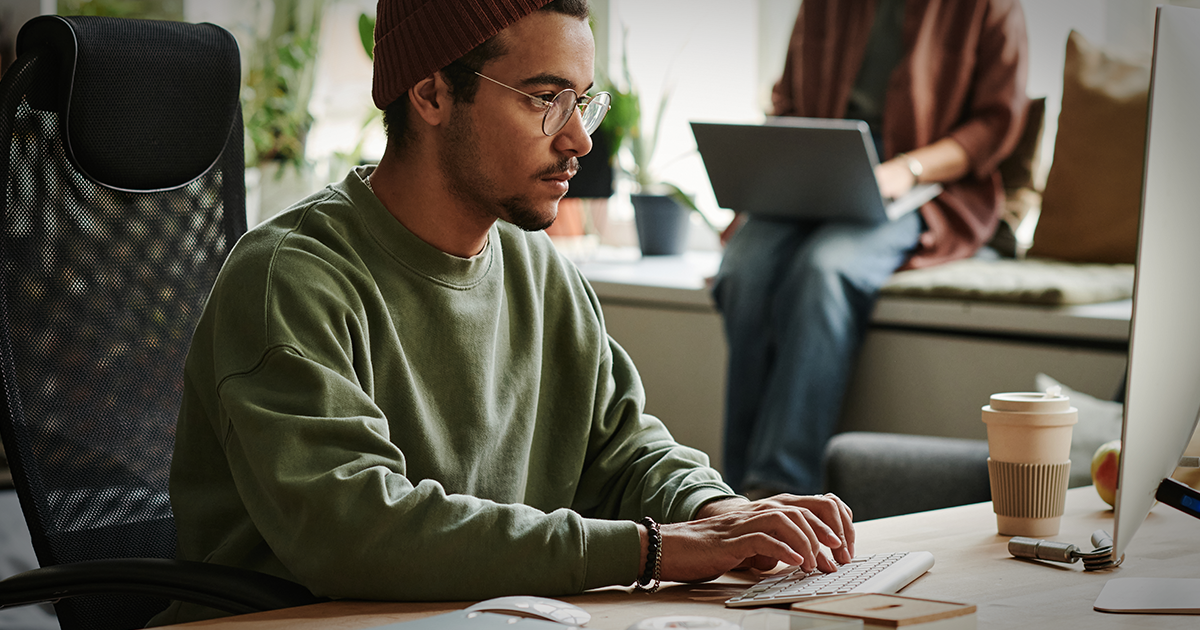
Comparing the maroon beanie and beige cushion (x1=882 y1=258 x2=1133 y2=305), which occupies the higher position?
the maroon beanie

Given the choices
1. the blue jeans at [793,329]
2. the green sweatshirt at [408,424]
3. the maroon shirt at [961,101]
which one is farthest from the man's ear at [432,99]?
the maroon shirt at [961,101]

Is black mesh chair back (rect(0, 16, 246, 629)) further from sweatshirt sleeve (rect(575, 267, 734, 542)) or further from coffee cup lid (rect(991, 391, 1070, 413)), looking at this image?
coffee cup lid (rect(991, 391, 1070, 413))

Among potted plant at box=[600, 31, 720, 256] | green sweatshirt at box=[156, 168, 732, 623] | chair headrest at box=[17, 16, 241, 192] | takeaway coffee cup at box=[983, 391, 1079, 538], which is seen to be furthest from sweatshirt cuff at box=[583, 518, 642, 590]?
potted plant at box=[600, 31, 720, 256]

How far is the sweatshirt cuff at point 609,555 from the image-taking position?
0.92 meters

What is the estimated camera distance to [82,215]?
1.24 m

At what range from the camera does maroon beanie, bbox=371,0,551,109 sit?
1103 millimetres

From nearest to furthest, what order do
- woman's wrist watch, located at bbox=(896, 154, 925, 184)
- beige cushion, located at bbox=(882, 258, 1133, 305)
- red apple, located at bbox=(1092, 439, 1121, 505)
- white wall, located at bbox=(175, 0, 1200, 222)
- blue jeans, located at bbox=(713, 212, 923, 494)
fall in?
red apple, located at bbox=(1092, 439, 1121, 505)
beige cushion, located at bbox=(882, 258, 1133, 305)
blue jeans, located at bbox=(713, 212, 923, 494)
woman's wrist watch, located at bbox=(896, 154, 925, 184)
white wall, located at bbox=(175, 0, 1200, 222)

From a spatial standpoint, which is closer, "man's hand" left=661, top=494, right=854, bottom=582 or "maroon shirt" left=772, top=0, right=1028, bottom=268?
"man's hand" left=661, top=494, right=854, bottom=582

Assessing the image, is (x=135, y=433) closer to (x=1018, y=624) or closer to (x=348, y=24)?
(x=1018, y=624)

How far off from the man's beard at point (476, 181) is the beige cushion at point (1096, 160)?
1868 mm

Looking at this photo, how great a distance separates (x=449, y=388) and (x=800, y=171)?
154 cm

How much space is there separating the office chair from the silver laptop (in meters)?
1.34

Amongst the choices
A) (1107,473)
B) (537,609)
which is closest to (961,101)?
(1107,473)

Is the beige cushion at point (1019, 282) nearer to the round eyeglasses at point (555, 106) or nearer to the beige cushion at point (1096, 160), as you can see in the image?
the beige cushion at point (1096, 160)
